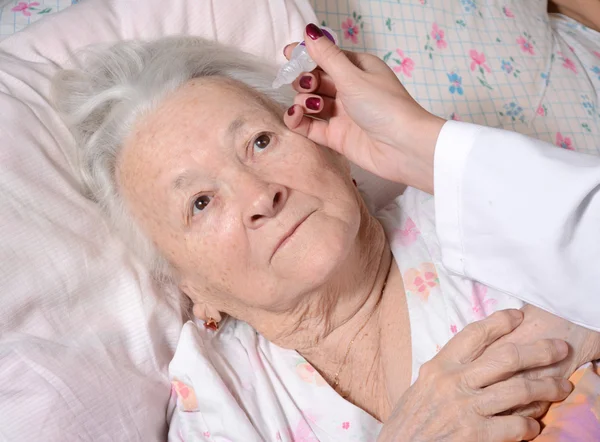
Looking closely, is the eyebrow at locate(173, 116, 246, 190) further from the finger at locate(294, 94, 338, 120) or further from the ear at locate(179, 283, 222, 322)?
the ear at locate(179, 283, 222, 322)

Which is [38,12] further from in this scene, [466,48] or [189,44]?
[466,48]

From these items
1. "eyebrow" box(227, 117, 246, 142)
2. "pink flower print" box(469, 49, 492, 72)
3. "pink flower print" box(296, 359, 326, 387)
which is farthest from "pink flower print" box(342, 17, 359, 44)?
"pink flower print" box(296, 359, 326, 387)

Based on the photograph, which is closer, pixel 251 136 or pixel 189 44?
pixel 251 136

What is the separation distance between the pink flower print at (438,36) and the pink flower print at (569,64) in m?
0.46

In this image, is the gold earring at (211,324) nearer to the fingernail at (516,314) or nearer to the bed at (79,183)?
the bed at (79,183)

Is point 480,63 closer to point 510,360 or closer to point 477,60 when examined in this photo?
point 477,60

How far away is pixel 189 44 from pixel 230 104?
345mm

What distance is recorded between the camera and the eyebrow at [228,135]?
5.00 ft

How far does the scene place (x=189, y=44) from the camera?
6.02ft

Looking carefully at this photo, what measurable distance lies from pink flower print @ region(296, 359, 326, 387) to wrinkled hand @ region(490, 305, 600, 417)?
1.55 feet


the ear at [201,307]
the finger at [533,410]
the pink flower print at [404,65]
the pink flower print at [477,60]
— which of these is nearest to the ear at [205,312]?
the ear at [201,307]

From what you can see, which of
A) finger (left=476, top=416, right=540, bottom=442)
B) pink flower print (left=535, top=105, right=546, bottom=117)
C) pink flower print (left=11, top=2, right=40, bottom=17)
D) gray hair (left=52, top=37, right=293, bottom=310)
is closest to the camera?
finger (left=476, top=416, right=540, bottom=442)

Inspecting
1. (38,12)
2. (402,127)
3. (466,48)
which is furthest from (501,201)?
(38,12)

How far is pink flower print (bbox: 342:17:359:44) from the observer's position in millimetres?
2312
